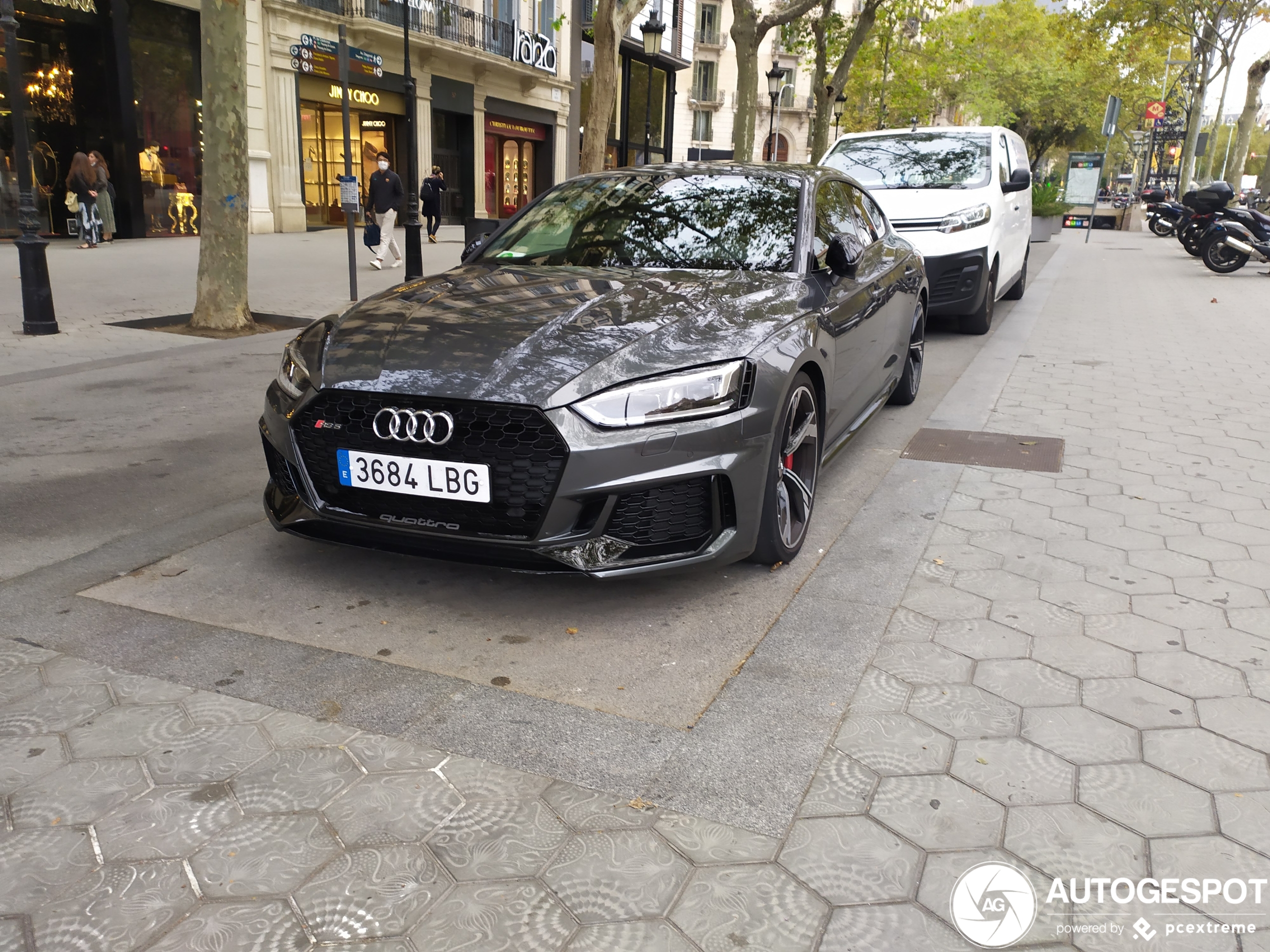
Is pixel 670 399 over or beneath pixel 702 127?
beneath

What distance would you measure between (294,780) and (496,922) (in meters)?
0.72

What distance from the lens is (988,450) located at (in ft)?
18.7

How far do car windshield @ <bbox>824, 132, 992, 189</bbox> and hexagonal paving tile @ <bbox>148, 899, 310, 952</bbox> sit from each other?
892cm

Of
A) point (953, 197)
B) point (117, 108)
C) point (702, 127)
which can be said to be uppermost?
point (702, 127)

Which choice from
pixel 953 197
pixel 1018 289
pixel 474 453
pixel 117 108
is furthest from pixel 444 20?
pixel 474 453

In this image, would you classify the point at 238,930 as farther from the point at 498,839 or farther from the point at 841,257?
the point at 841,257

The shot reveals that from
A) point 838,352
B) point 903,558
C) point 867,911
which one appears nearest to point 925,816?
point 867,911

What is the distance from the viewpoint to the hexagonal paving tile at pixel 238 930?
6.21 feet

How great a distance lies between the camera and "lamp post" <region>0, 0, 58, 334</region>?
820 cm

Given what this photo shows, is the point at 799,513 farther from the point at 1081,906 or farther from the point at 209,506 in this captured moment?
the point at 209,506

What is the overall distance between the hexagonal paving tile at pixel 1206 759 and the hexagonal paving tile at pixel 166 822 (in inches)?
89.0

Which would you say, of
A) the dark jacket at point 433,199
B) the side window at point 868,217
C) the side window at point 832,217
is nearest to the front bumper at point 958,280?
the side window at point 868,217

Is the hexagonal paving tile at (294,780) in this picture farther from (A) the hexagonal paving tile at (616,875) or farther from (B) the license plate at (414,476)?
(B) the license plate at (414,476)

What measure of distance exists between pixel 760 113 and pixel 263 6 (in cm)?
4717
